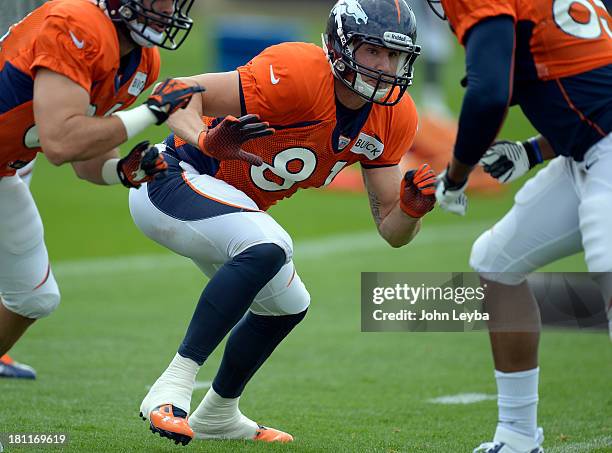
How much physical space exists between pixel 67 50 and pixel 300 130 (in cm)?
99

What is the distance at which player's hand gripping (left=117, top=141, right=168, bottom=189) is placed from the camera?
363cm

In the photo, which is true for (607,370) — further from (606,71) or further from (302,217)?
(302,217)

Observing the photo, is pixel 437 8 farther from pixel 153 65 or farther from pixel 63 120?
pixel 63 120

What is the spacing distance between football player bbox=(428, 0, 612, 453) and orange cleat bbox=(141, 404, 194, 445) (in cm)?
114

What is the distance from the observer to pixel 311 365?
582cm

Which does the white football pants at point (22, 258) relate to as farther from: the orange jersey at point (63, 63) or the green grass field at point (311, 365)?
the green grass field at point (311, 365)

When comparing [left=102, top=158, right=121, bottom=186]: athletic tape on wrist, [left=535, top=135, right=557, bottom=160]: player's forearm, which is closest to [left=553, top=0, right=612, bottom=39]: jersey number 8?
[left=535, top=135, right=557, bottom=160]: player's forearm

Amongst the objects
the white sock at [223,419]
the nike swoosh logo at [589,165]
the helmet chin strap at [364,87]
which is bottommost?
the white sock at [223,419]

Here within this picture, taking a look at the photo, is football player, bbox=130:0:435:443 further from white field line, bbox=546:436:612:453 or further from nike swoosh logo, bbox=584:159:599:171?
white field line, bbox=546:436:612:453

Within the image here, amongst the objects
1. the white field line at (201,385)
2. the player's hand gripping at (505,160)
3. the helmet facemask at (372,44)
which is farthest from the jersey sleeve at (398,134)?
the white field line at (201,385)

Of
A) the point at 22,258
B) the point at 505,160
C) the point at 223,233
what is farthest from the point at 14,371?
the point at 505,160

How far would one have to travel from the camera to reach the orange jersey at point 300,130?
3.88 meters

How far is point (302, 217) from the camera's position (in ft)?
37.7

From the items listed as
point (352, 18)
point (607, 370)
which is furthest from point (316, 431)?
point (607, 370)
